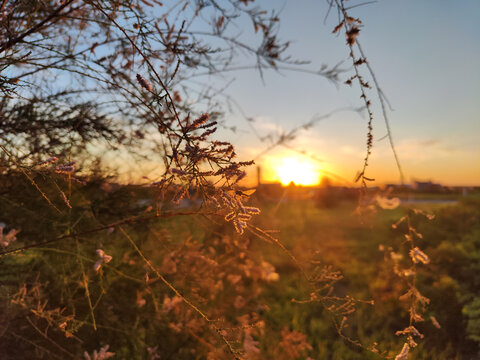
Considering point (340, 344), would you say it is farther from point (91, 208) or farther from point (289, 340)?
point (91, 208)

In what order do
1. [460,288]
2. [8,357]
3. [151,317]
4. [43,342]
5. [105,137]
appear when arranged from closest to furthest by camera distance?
[8,357] → [43,342] → [105,137] → [151,317] → [460,288]

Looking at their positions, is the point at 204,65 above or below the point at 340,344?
above

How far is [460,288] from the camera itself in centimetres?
524

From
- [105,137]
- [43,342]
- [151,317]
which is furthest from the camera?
[151,317]

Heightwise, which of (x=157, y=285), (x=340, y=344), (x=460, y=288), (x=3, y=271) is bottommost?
(x=340, y=344)

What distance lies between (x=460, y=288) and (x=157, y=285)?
4174 millimetres

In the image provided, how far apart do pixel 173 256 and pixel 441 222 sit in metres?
5.21

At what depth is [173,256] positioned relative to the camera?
3.52m

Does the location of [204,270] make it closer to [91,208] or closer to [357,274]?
[91,208]

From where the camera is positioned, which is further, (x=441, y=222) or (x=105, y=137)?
(x=441, y=222)

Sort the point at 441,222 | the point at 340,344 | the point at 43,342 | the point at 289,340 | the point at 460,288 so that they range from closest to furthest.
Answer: the point at 43,342, the point at 289,340, the point at 340,344, the point at 460,288, the point at 441,222

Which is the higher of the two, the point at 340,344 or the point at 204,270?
the point at 204,270

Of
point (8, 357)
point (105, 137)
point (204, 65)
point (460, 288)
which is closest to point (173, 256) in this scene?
point (105, 137)

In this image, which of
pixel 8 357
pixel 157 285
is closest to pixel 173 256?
pixel 157 285
